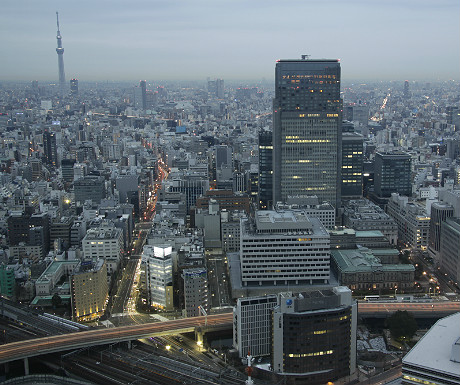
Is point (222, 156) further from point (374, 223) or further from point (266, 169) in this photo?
point (374, 223)

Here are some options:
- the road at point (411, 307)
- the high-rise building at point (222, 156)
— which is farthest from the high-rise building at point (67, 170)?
the road at point (411, 307)

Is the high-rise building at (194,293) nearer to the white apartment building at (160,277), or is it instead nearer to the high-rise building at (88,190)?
the white apartment building at (160,277)

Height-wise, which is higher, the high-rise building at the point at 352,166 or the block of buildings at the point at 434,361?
the high-rise building at the point at 352,166

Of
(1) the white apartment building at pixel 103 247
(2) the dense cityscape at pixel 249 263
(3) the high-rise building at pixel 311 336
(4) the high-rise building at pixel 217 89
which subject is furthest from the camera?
(4) the high-rise building at pixel 217 89

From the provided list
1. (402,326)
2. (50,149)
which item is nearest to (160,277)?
(402,326)

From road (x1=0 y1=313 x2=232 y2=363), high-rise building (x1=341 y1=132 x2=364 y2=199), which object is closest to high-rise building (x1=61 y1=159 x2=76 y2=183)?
high-rise building (x1=341 y1=132 x2=364 y2=199)

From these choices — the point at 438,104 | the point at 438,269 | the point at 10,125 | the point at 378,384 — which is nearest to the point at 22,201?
the point at 438,269

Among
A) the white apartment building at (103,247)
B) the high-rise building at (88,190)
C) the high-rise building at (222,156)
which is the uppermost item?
the high-rise building at (222,156)
